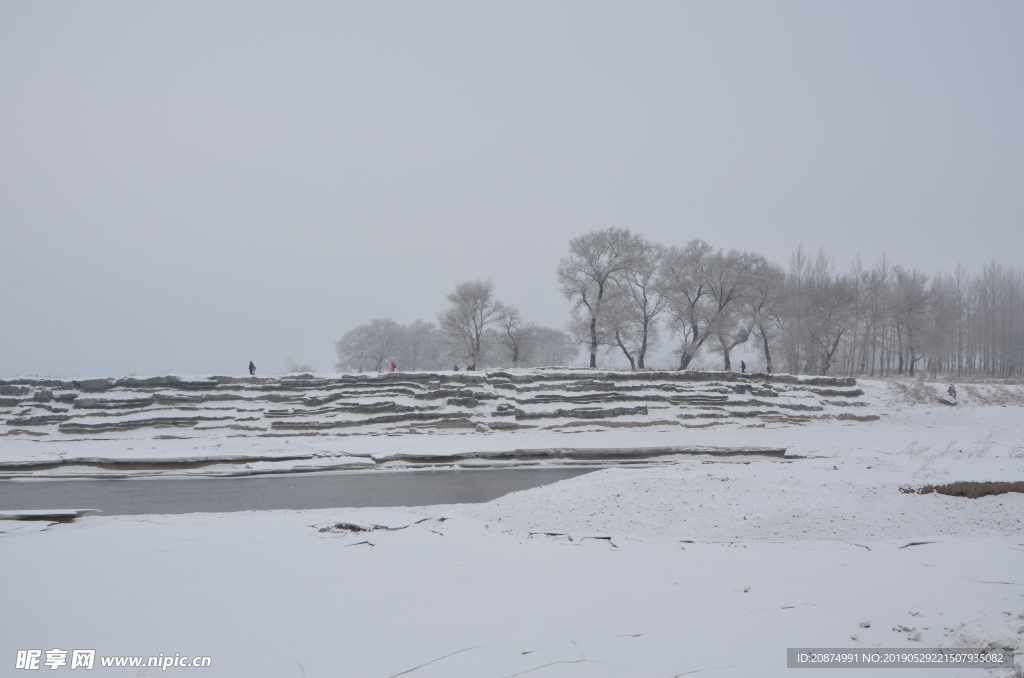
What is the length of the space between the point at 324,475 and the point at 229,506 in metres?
5.54

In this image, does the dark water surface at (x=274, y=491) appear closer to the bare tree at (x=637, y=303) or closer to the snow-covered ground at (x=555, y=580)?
the snow-covered ground at (x=555, y=580)

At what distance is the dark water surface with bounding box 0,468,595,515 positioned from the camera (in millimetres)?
14172

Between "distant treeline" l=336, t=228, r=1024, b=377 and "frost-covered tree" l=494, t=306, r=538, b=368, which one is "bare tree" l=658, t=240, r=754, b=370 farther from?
"frost-covered tree" l=494, t=306, r=538, b=368

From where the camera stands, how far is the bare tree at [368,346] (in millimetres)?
76938

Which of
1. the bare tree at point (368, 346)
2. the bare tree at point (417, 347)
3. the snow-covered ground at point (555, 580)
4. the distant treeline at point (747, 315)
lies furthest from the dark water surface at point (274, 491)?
the bare tree at point (417, 347)

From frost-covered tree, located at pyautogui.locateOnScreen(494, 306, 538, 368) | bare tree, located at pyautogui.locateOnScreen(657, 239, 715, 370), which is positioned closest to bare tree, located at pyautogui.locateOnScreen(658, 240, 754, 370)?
bare tree, located at pyautogui.locateOnScreen(657, 239, 715, 370)

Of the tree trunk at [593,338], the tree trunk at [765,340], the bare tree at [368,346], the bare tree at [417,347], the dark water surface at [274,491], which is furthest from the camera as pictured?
the bare tree at [417,347]

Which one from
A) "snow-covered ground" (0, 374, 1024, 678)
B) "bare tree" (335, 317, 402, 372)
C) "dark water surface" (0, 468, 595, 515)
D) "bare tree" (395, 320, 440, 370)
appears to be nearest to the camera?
"snow-covered ground" (0, 374, 1024, 678)

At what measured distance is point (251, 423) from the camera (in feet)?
96.2

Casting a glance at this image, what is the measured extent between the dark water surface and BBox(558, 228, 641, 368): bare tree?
99.5 feet

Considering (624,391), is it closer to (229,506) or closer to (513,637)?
(229,506)

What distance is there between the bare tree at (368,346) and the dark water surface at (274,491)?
5739 centimetres

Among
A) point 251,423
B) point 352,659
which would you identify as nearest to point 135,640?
point 352,659

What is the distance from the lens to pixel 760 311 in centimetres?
5434
